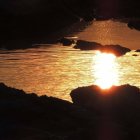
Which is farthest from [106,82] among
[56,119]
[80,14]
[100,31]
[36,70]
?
[80,14]

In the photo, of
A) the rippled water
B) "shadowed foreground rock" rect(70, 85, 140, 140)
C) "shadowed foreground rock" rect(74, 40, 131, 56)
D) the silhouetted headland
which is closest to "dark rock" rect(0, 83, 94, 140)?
the silhouetted headland

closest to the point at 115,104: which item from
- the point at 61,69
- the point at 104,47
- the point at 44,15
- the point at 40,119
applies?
the point at 40,119

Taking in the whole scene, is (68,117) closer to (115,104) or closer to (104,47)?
(115,104)

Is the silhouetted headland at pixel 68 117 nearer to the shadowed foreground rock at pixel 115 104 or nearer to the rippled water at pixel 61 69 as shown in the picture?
the shadowed foreground rock at pixel 115 104

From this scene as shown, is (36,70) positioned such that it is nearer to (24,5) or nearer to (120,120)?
(120,120)

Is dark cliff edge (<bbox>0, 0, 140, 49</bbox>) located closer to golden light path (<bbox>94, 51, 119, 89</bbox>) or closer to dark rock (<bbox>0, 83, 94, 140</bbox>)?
golden light path (<bbox>94, 51, 119, 89</bbox>)
